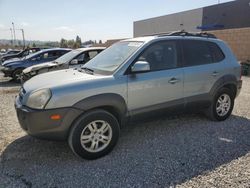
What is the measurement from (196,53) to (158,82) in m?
1.15

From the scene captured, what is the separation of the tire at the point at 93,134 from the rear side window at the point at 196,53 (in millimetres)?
1810

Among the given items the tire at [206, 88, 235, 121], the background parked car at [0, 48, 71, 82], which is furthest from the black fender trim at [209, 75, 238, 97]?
the background parked car at [0, 48, 71, 82]

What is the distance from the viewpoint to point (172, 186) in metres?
2.82

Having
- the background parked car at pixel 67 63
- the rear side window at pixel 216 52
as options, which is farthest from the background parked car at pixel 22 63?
the rear side window at pixel 216 52

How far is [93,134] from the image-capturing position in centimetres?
342

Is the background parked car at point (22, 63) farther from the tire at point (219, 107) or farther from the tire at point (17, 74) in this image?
the tire at point (219, 107)

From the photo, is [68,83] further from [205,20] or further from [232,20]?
[205,20]

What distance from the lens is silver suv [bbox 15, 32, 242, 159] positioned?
316 centimetres

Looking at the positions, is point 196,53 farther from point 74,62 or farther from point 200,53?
point 74,62

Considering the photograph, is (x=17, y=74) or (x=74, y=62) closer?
(x=74, y=62)

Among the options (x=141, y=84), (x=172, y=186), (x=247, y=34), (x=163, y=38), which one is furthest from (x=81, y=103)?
(x=247, y=34)

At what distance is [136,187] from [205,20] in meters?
30.5

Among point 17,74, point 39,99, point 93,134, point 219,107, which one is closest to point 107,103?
point 93,134

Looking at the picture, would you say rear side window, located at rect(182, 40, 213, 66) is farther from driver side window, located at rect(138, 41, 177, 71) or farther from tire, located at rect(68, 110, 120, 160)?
tire, located at rect(68, 110, 120, 160)
